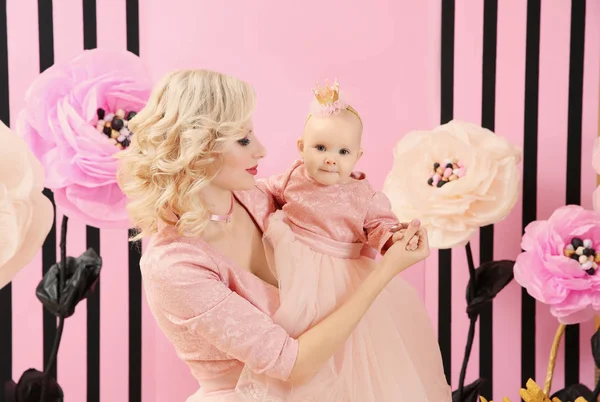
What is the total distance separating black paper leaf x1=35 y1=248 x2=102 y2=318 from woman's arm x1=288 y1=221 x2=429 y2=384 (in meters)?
0.81

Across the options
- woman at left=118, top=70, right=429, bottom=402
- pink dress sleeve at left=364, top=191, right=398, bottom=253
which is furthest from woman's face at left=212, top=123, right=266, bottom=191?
pink dress sleeve at left=364, top=191, right=398, bottom=253

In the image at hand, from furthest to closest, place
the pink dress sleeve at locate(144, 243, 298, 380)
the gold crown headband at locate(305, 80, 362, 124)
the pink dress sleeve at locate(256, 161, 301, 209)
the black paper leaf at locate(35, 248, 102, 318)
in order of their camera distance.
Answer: the black paper leaf at locate(35, 248, 102, 318) < the pink dress sleeve at locate(256, 161, 301, 209) < the gold crown headband at locate(305, 80, 362, 124) < the pink dress sleeve at locate(144, 243, 298, 380)

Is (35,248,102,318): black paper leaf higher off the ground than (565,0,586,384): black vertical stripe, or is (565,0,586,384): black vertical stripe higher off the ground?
(565,0,586,384): black vertical stripe

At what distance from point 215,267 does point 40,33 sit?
119 centimetres

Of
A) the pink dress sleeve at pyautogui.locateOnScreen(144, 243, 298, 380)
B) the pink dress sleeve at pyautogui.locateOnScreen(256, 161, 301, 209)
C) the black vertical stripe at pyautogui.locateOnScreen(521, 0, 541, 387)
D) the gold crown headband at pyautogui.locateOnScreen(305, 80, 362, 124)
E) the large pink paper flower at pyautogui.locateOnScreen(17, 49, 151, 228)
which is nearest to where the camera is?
the pink dress sleeve at pyautogui.locateOnScreen(144, 243, 298, 380)

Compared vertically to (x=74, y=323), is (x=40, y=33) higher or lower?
higher

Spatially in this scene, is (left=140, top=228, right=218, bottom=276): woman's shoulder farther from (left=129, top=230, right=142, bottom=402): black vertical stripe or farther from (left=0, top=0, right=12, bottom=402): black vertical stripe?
(left=0, top=0, right=12, bottom=402): black vertical stripe

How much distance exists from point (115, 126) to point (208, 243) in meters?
0.58

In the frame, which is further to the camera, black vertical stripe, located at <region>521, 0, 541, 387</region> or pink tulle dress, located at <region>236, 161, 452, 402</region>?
black vertical stripe, located at <region>521, 0, 541, 387</region>

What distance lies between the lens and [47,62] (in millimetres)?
2225

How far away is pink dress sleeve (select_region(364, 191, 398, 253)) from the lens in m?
1.54

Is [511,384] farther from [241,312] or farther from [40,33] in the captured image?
[40,33]

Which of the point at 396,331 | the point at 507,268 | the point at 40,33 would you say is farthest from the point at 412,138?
the point at 40,33

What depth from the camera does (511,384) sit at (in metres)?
2.39
